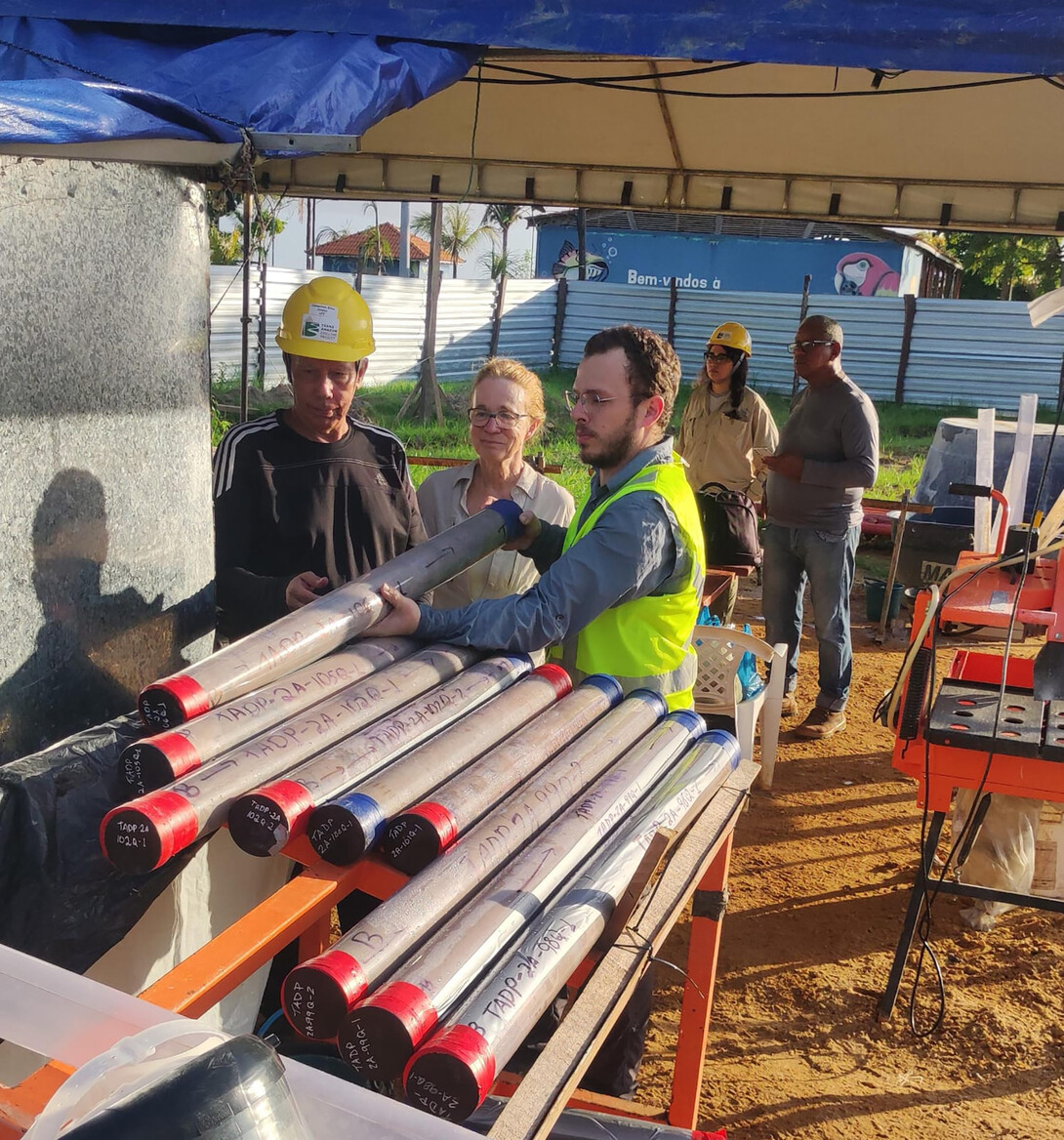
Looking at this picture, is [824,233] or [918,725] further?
[824,233]

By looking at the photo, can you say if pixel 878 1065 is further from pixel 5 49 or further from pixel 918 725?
pixel 5 49

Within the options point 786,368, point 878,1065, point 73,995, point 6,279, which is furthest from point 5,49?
point 786,368

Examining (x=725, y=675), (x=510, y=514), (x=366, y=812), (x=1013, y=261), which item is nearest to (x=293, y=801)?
(x=366, y=812)

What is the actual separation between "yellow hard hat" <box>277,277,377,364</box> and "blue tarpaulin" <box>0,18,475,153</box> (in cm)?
50

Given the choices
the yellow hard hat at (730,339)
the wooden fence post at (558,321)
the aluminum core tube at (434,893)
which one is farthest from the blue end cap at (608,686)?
the wooden fence post at (558,321)

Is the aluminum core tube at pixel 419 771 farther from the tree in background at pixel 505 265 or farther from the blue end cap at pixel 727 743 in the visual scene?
the tree in background at pixel 505 265

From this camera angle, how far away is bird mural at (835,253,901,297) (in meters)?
30.0

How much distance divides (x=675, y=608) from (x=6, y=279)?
1.75 meters

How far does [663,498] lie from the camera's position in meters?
2.75

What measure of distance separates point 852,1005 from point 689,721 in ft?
6.64

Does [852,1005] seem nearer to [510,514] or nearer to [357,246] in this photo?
[510,514]

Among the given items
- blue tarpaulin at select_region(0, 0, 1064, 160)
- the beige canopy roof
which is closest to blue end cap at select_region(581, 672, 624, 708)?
blue tarpaulin at select_region(0, 0, 1064, 160)

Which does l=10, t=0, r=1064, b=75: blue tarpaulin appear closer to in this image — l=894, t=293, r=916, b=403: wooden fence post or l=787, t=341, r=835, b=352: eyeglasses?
l=787, t=341, r=835, b=352: eyeglasses

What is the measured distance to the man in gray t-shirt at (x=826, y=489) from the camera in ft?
20.5
